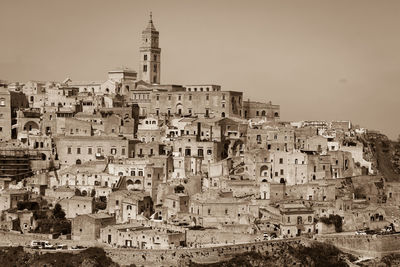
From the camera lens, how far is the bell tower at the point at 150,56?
6850cm

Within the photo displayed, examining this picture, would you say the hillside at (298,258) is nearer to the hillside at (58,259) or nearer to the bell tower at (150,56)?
the hillside at (58,259)

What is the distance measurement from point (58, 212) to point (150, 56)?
21.8 metres

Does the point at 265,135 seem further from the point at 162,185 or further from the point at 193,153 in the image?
the point at 162,185

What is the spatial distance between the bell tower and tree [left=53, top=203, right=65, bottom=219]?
21.0m

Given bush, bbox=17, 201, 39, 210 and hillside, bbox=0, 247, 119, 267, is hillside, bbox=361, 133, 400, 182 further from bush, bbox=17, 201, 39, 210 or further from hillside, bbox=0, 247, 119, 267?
bush, bbox=17, 201, 39, 210

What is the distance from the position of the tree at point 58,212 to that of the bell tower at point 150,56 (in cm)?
2098

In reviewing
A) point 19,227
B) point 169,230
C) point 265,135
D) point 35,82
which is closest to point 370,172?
point 265,135

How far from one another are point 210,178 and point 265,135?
6.13m

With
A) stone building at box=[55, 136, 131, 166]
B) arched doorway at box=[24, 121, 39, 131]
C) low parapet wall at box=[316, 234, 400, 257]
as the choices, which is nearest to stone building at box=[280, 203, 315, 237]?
low parapet wall at box=[316, 234, 400, 257]

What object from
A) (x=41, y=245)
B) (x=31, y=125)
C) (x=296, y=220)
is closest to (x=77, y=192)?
(x=41, y=245)

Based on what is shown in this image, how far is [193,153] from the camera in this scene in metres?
54.6

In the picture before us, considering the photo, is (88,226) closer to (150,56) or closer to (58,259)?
(58,259)

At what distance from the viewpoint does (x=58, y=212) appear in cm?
4916

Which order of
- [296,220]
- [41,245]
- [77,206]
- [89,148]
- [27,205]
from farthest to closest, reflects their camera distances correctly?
[89,148] < [27,205] < [77,206] < [296,220] < [41,245]
